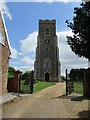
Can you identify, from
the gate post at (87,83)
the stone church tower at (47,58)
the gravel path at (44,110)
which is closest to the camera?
the gravel path at (44,110)

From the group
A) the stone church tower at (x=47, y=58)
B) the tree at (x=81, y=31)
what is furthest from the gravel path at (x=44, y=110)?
the stone church tower at (x=47, y=58)

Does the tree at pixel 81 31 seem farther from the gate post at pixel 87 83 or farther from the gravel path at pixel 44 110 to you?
the gate post at pixel 87 83

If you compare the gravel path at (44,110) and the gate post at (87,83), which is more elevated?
the gate post at (87,83)

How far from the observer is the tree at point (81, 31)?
812 cm

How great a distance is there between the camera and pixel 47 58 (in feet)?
170

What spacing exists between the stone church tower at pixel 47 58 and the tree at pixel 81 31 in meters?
41.6

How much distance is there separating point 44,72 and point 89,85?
120 feet

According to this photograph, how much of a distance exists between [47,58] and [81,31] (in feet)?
143

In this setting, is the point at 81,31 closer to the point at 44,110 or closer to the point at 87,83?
the point at 44,110

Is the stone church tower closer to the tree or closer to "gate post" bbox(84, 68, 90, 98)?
"gate post" bbox(84, 68, 90, 98)

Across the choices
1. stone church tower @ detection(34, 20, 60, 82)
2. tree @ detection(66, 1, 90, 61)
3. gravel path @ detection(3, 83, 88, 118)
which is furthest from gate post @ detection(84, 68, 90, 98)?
stone church tower @ detection(34, 20, 60, 82)

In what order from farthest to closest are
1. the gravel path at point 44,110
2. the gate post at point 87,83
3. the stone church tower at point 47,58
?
the stone church tower at point 47,58 → the gate post at point 87,83 → the gravel path at point 44,110

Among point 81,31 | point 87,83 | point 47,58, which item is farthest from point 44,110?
point 47,58

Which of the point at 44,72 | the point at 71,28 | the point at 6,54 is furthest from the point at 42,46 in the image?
the point at 71,28
